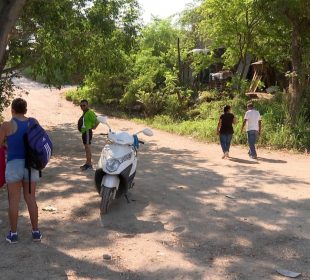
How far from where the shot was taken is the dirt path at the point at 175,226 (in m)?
4.64

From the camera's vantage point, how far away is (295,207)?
6934 millimetres

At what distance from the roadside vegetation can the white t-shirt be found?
6.22 feet

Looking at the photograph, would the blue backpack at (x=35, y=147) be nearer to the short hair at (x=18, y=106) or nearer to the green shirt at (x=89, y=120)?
the short hair at (x=18, y=106)

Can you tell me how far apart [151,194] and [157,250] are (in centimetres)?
255

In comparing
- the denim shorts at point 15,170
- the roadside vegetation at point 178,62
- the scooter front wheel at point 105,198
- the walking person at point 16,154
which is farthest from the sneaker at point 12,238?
the roadside vegetation at point 178,62

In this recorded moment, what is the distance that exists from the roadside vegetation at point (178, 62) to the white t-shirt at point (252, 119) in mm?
1895

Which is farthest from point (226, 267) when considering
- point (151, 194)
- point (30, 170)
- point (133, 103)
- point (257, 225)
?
point (133, 103)

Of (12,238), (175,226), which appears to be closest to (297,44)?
(175,226)

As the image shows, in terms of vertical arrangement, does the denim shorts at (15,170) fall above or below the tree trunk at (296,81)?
below

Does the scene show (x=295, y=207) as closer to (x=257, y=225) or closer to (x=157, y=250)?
(x=257, y=225)

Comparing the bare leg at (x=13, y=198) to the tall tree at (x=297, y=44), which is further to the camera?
the tall tree at (x=297, y=44)

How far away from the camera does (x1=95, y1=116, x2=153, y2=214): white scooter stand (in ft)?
21.0

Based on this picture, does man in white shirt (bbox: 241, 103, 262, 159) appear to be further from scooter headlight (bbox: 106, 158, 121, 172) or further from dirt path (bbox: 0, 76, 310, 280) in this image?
scooter headlight (bbox: 106, 158, 121, 172)

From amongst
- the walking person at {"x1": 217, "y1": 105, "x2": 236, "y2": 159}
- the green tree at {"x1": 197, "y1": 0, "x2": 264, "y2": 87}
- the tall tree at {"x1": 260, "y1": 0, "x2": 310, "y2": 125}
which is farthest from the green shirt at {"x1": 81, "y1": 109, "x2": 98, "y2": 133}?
the green tree at {"x1": 197, "y1": 0, "x2": 264, "y2": 87}
